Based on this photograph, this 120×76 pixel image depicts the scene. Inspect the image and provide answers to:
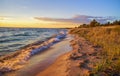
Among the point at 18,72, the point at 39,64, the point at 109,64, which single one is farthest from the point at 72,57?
the point at 18,72

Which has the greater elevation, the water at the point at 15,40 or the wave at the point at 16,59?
the wave at the point at 16,59

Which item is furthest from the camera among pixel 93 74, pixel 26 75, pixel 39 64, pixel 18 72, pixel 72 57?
pixel 72 57

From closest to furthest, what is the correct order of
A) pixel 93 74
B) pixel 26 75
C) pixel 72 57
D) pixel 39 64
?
pixel 93 74 → pixel 26 75 → pixel 39 64 → pixel 72 57

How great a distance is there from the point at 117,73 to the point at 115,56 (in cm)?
343

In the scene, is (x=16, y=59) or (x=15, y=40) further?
(x=15, y=40)

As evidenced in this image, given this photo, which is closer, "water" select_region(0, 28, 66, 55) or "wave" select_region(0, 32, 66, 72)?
"wave" select_region(0, 32, 66, 72)

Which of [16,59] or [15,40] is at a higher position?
[16,59]

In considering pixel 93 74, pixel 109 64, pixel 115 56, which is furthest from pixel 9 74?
pixel 115 56

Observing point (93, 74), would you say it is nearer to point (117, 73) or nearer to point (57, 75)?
point (117, 73)

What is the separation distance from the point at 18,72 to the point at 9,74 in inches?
17.2

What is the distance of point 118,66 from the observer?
8.30 m

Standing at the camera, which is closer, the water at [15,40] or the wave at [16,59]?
the wave at [16,59]

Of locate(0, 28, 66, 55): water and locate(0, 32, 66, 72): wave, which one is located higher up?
locate(0, 32, 66, 72): wave

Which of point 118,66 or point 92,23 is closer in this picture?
point 118,66
